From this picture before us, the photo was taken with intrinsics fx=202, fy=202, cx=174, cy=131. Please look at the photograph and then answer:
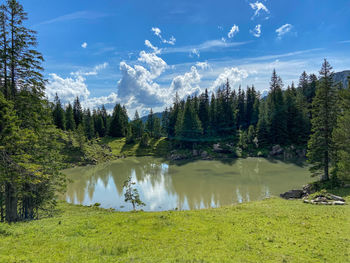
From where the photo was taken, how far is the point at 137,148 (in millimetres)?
81625

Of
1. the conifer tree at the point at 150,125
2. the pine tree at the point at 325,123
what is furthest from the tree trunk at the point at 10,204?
the conifer tree at the point at 150,125

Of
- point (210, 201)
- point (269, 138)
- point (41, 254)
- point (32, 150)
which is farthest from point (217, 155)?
point (41, 254)

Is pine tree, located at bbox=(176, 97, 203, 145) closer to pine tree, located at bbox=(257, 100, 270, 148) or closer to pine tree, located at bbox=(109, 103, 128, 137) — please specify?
pine tree, located at bbox=(257, 100, 270, 148)

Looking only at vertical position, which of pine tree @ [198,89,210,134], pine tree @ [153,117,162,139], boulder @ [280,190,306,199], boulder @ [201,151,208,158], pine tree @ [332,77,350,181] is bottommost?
boulder @ [280,190,306,199]

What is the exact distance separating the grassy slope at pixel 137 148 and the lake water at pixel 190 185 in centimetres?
2182

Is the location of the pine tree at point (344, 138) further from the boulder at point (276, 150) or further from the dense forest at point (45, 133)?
the boulder at point (276, 150)

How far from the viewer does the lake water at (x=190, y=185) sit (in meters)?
28.9

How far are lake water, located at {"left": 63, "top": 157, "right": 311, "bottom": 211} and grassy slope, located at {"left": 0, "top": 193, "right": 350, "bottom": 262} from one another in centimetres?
1301

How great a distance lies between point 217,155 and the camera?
223 ft

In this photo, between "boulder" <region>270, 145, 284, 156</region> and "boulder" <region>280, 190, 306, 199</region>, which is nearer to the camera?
"boulder" <region>280, 190, 306, 199</region>

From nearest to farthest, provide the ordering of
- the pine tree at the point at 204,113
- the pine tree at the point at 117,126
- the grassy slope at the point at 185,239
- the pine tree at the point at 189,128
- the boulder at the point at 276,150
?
the grassy slope at the point at 185,239, the boulder at the point at 276,150, the pine tree at the point at 189,128, the pine tree at the point at 204,113, the pine tree at the point at 117,126

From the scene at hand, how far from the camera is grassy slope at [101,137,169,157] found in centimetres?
7781

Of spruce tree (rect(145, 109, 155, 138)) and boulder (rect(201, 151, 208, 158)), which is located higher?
spruce tree (rect(145, 109, 155, 138))

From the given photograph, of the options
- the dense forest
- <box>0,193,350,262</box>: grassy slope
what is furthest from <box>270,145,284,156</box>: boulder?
<box>0,193,350,262</box>: grassy slope
